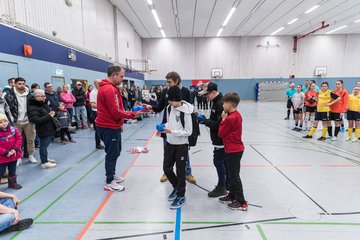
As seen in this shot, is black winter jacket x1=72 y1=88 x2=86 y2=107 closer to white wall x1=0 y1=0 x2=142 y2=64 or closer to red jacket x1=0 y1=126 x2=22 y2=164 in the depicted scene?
white wall x1=0 y1=0 x2=142 y2=64

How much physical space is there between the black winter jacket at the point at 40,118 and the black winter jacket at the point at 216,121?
3.40m

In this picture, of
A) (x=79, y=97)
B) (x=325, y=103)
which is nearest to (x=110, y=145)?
(x=79, y=97)

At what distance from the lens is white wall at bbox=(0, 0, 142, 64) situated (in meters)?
6.48

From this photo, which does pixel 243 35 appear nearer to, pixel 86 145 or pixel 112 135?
pixel 86 145

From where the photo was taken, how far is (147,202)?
3186 mm

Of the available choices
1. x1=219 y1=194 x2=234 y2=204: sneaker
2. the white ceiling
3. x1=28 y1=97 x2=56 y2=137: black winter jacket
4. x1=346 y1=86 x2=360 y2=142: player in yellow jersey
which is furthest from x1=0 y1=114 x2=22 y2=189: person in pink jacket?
the white ceiling

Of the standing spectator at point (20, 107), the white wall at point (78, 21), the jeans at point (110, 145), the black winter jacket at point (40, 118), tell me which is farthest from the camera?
the white wall at point (78, 21)

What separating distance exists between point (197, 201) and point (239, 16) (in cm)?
1685

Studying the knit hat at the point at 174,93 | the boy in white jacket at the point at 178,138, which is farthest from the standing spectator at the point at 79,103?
the knit hat at the point at 174,93

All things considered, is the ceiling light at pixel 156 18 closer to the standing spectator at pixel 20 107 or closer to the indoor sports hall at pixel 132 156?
the indoor sports hall at pixel 132 156

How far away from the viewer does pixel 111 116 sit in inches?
135

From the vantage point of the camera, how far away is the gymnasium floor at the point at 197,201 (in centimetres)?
251

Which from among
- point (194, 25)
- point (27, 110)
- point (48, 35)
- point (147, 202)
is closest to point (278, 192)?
point (147, 202)

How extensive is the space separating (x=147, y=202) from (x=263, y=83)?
23.1m
